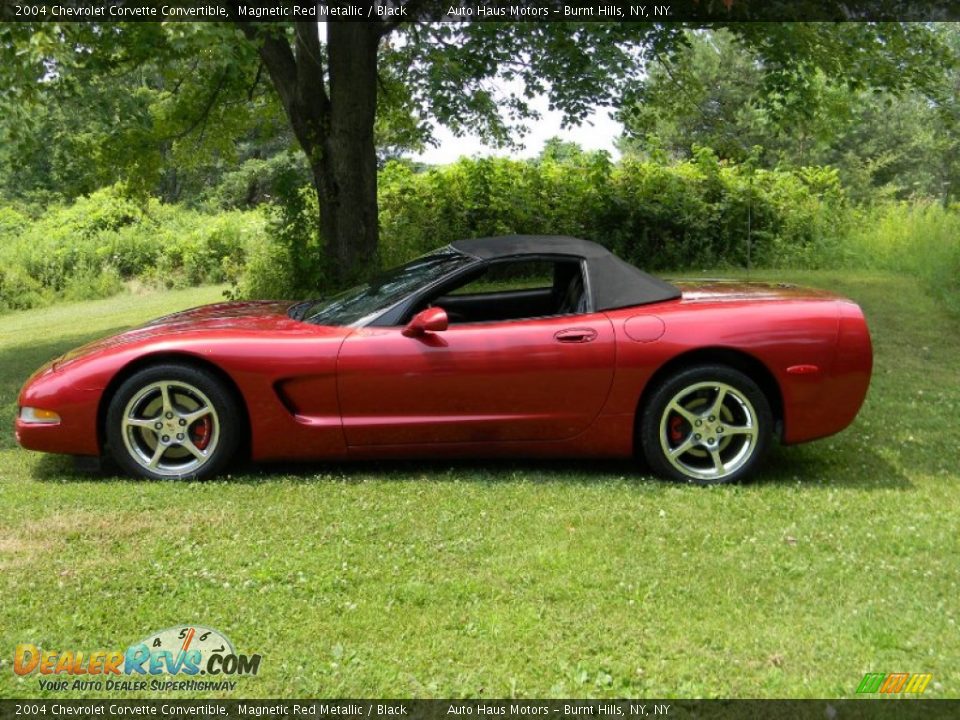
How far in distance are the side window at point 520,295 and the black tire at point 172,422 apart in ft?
4.53

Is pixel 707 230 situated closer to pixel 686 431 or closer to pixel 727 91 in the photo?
pixel 686 431

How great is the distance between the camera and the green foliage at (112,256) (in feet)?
61.0

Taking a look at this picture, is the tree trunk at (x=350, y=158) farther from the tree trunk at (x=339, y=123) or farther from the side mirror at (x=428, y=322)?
the side mirror at (x=428, y=322)

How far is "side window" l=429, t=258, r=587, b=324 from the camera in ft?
16.8

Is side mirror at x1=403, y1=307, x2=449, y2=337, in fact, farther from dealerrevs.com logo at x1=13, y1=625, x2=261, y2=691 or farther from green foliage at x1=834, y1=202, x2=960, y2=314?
green foliage at x1=834, y1=202, x2=960, y2=314

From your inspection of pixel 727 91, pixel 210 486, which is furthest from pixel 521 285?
pixel 727 91

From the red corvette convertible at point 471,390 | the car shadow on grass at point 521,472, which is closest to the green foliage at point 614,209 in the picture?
the car shadow on grass at point 521,472

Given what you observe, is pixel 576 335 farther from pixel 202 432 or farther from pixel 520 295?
pixel 202 432

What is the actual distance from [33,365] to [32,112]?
9.73 feet

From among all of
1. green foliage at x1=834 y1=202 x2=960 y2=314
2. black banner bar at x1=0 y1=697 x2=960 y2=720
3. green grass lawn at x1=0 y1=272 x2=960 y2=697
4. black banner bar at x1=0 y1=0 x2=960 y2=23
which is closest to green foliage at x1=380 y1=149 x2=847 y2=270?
green foliage at x1=834 y1=202 x2=960 y2=314

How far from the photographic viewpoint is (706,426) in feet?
15.6

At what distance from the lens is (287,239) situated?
37.9ft

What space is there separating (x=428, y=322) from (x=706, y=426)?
1.60 m

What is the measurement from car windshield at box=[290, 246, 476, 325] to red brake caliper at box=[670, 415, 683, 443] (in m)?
1.43
